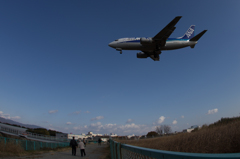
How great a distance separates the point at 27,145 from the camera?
742 inches

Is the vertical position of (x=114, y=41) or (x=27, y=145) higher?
(x=114, y=41)

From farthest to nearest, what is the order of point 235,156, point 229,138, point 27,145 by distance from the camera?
point 27,145, point 229,138, point 235,156

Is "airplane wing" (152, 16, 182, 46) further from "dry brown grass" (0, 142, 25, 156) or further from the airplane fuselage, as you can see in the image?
"dry brown grass" (0, 142, 25, 156)

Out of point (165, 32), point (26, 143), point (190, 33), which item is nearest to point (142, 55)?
point (165, 32)

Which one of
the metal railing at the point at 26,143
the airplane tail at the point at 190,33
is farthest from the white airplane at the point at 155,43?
the metal railing at the point at 26,143

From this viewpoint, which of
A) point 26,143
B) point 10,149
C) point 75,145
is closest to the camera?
point 10,149

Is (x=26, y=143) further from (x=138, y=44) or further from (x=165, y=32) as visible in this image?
(x=165, y=32)

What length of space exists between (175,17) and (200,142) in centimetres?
1485

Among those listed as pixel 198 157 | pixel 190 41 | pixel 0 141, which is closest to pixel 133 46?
pixel 190 41

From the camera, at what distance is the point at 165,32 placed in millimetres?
22906

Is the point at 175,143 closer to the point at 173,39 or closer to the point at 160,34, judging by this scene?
the point at 160,34

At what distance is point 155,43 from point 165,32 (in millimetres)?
2176

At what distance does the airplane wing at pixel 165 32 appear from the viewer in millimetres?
20906

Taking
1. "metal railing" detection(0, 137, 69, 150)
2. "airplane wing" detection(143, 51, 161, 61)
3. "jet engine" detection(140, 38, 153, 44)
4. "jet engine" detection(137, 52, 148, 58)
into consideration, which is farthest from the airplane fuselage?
"metal railing" detection(0, 137, 69, 150)
